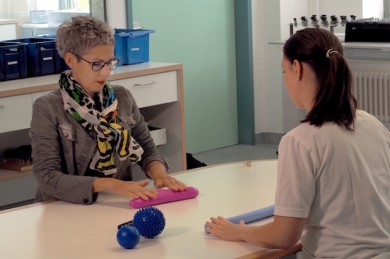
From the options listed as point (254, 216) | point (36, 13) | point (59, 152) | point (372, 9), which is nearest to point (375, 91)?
point (372, 9)

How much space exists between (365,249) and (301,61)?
1.56 feet

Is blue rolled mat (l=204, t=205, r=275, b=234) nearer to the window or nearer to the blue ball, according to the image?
the blue ball

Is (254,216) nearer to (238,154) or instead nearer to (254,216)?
(254,216)

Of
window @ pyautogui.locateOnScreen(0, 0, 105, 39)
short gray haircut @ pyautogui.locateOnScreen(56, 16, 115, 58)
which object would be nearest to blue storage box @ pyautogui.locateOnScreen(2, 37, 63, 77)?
window @ pyautogui.locateOnScreen(0, 0, 105, 39)

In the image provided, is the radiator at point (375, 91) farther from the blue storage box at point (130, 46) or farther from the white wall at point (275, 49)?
the blue storage box at point (130, 46)

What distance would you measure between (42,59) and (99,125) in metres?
1.88

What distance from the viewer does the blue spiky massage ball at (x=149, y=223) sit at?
222 cm

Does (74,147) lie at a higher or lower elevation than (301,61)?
lower

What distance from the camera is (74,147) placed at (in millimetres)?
2805

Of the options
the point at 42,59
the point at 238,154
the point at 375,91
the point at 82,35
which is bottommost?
the point at 238,154

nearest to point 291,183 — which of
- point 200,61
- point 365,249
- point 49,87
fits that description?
point 365,249

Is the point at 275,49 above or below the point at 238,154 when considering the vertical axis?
above

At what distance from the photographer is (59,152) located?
278 centimetres

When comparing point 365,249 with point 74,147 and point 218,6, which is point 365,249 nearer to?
point 74,147
